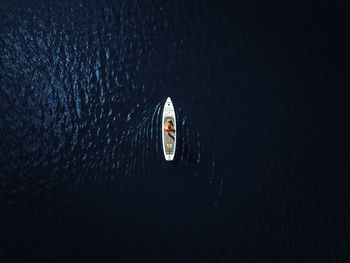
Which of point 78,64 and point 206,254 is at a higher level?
point 78,64

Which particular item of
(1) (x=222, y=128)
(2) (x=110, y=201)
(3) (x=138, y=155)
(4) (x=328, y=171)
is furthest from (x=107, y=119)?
(4) (x=328, y=171)

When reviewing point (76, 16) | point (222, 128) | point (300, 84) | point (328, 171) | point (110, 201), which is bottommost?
point (110, 201)

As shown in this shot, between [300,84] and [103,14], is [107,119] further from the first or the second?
[300,84]
